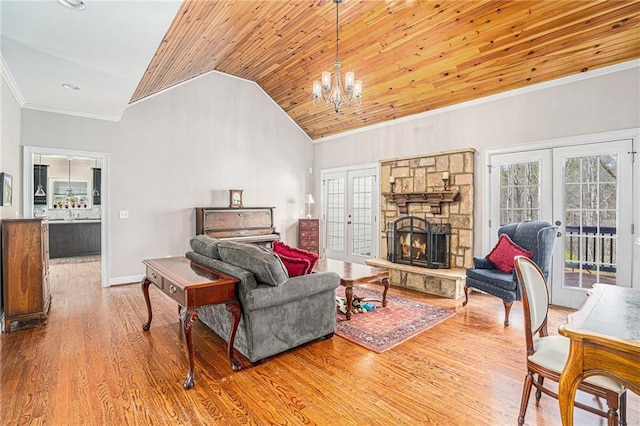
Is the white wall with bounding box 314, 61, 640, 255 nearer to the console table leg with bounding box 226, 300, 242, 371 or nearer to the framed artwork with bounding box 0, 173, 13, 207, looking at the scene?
the console table leg with bounding box 226, 300, 242, 371

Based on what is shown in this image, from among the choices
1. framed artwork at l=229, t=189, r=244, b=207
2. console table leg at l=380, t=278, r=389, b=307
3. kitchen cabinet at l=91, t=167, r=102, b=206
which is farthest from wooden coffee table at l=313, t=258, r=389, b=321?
kitchen cabinet at l=91, t=167, r=102, b=206

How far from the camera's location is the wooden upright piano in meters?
5.90

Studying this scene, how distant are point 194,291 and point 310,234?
505 centimetres

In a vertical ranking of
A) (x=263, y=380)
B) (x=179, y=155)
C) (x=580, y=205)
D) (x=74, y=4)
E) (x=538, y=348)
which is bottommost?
(x=263, y=380)

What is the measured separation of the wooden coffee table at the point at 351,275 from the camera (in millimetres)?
3609

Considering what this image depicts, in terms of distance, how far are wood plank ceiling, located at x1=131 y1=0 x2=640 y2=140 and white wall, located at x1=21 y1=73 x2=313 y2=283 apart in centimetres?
56

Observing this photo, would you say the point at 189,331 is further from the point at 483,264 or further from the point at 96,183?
the point at 96,183

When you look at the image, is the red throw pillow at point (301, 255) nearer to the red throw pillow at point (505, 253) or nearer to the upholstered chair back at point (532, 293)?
the upholstered chair back at point (532, 293)

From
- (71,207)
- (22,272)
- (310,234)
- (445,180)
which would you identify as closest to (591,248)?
(445,180)

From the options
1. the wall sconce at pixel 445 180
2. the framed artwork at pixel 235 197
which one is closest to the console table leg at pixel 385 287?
the wall sconce at pixel 445 180

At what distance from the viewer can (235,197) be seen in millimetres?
6543

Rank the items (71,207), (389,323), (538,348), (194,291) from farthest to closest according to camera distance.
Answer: (71,207) → (389,323) → (194,291) → (538,348)

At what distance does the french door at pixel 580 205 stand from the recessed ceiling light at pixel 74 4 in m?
5.12

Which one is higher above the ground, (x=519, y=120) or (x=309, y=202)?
(x=519, y=120)
